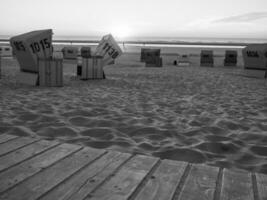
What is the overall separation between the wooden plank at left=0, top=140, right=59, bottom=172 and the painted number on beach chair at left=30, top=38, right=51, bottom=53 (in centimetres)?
643

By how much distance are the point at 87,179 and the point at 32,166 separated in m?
0.60

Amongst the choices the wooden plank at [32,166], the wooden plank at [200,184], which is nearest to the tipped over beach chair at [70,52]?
the wooden plank at [32,166]

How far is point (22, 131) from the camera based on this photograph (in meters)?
4.55

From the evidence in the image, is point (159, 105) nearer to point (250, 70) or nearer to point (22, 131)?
point (22, 131)

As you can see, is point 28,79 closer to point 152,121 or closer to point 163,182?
point 152,121

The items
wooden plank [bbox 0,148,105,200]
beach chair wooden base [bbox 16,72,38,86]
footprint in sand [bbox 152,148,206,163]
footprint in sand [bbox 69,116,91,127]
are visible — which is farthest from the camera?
beach chair wooden base [bbox 16,72,38,86]

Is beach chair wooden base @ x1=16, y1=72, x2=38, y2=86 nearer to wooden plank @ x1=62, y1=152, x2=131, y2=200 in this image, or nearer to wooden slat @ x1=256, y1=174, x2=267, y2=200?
wooden plank @ x1=62, y1=152, x2=131, y2=200

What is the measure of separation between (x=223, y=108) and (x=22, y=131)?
13.7 ft

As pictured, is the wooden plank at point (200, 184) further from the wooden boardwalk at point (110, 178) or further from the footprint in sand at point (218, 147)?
the footprint in sand at point (218, 147)

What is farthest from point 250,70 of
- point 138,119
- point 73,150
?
point 73,150

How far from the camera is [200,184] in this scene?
2.49 metres

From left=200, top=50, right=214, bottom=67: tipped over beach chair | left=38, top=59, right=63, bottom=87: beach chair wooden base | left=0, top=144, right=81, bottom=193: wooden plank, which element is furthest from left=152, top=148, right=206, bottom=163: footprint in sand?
left=200, top=50, right=214, bottom=67: tipped over beach chair

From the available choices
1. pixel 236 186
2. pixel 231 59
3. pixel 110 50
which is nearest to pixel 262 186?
pixel 236 186

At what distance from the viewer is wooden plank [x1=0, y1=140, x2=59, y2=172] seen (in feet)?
9.21
